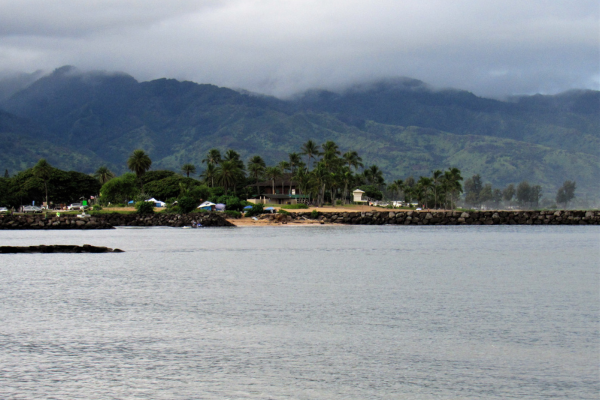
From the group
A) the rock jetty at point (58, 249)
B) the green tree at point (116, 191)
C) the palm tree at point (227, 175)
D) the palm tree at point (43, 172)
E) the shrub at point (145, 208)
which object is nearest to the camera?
the rock jetty at point (58, 249)

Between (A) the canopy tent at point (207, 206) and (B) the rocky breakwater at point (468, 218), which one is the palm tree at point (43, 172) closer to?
(A) the canopy tent at point (207, 206)

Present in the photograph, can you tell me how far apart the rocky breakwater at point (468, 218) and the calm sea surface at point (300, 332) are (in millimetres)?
88193

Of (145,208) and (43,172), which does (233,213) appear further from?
(43,172)

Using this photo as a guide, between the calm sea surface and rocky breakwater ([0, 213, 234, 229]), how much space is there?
75422mm

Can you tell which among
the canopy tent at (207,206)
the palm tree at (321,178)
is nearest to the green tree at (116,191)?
the canopy tent at (207,206)

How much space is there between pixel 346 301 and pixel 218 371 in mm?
14085

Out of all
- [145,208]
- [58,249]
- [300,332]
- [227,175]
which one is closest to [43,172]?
[145,208]

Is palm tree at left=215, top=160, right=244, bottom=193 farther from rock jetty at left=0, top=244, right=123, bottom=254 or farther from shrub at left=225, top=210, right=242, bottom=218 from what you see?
rock jetty at left=0, top=244, right=123, bottom=254

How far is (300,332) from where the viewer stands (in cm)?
2430

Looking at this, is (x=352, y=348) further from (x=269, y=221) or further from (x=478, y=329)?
(x=269, y=221)

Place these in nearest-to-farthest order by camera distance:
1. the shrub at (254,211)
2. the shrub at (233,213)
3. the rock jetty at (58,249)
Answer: the rock jetty at (58,249), the shrub at (233,213), the shrub at (254,211)

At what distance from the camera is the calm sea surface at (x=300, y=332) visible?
687 inches

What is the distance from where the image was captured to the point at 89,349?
71.1 feet

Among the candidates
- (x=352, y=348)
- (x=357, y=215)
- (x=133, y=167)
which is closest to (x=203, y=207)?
(x=357, y=215)
